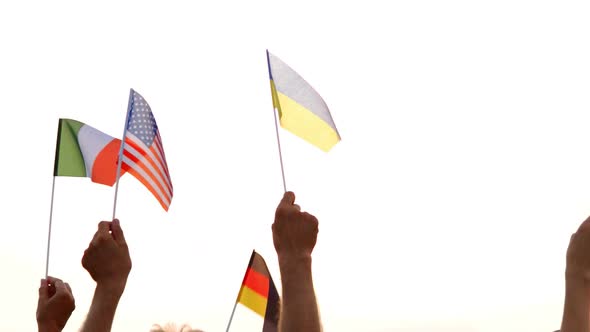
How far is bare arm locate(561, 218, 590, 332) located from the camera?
3010 mm

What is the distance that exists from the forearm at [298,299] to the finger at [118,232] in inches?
42.3

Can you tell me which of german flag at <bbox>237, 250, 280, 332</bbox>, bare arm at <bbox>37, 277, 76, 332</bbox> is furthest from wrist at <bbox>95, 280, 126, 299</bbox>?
german flag at <bbox>237, 250, 280, 332</bbox>

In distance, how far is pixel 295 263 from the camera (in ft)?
11.3

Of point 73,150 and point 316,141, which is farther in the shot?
point 73,150

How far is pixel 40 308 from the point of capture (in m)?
4.50

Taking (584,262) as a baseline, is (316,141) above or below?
above

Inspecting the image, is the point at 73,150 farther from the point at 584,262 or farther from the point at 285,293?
the point at 584,262

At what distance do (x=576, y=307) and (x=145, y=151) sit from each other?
471 centimetres

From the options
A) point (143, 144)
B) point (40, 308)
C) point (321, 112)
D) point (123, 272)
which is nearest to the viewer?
point (123, 272)

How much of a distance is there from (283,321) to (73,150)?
4.58 m

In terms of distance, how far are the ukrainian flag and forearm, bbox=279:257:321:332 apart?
2.55 metres

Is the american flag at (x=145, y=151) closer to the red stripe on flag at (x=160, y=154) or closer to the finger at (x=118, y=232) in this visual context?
the red stripe on flag at (x=160, y=154)

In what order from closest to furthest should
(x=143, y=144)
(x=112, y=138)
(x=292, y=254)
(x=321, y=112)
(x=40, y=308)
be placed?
1. (x=292, y=254)
2. (x=40, y=308)
3. (x=321, y=112)
4. (x=143, y=144)
5. (x=112, y=138)

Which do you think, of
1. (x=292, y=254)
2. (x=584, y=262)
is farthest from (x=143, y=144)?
(x=584, y=262)
